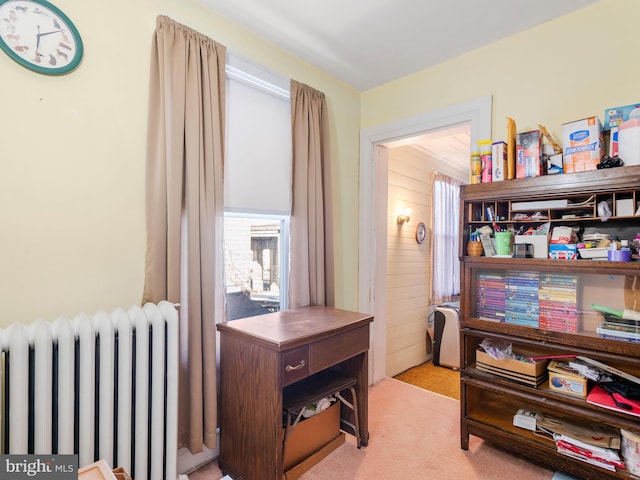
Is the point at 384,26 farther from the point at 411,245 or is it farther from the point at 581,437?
the point at 581,437

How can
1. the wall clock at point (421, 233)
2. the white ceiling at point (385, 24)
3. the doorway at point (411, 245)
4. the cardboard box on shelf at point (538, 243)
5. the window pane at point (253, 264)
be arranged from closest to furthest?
the cardboard box on shelf at point (538, 243), the white ceiling at point (385, 24), the window pane at point (253, 264), the doorway at point (411, 245), the wall clock at point (421, 233)

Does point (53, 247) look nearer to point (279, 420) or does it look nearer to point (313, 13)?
point (279, 420)

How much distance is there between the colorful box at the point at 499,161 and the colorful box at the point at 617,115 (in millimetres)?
458

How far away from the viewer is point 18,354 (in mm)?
1179

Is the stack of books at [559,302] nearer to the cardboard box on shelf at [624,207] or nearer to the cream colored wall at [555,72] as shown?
the cardboard box on shelf at [624,207]

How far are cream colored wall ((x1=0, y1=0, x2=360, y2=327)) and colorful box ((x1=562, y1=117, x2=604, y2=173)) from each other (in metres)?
2.07

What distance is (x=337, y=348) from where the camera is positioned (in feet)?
5.96

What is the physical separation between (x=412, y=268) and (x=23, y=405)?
3.38 metres

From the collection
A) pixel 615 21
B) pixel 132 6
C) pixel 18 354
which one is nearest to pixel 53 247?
pixel 18 354

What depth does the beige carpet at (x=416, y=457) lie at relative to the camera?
5.90 feet

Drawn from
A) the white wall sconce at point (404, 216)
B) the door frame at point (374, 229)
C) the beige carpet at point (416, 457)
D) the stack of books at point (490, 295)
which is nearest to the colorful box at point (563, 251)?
the stack of books at point (490, 295)

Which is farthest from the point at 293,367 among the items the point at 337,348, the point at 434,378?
the point at 434,378

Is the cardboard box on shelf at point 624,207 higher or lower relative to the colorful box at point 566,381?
higher

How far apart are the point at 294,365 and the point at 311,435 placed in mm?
606
